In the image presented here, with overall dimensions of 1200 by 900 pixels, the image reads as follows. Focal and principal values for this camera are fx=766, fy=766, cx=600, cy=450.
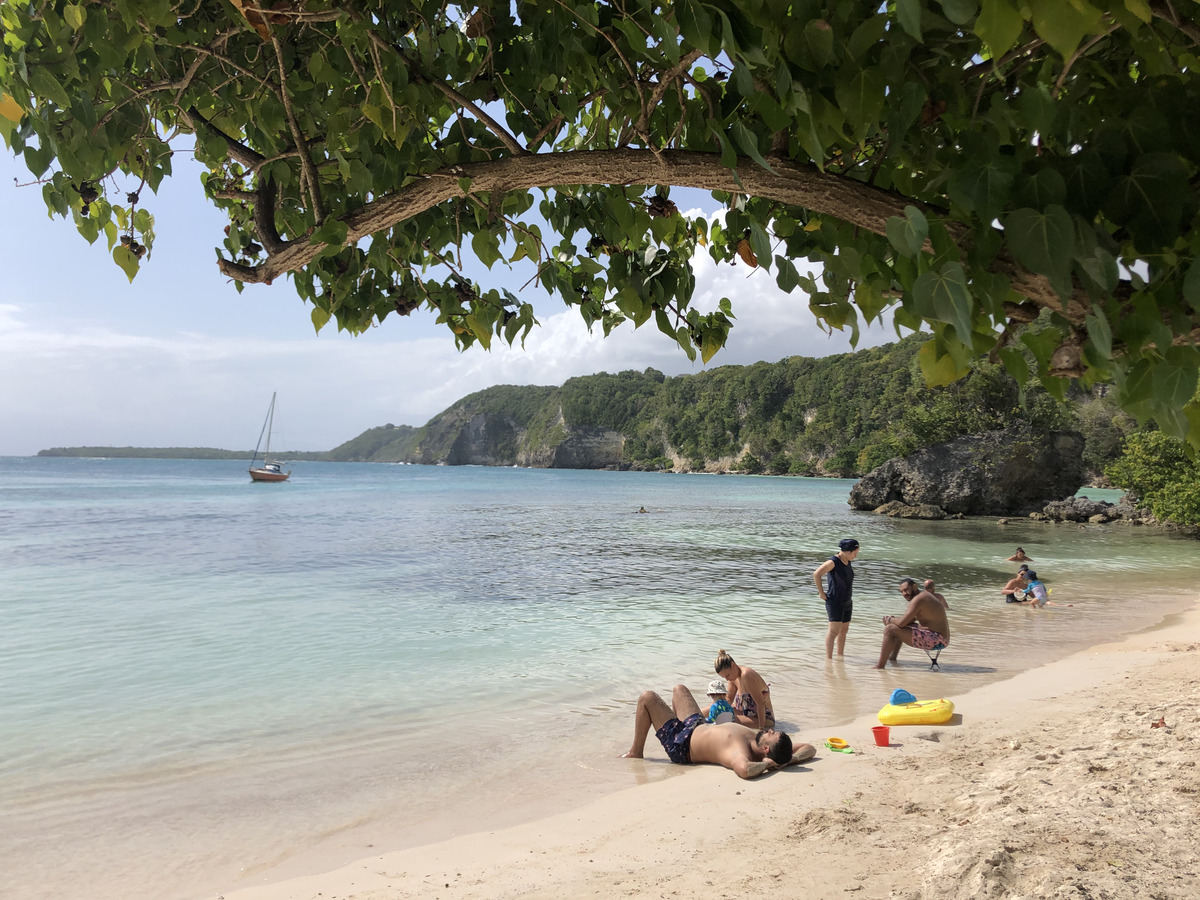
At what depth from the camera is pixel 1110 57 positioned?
2.22 m

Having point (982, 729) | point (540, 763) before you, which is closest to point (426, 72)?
point (540, 763)

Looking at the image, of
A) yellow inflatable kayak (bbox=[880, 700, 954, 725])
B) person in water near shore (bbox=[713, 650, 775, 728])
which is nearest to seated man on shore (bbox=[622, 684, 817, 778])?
person in water near shore (bbox=[713, 650, 775, 728])

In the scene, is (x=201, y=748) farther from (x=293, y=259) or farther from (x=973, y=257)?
(x=973, y=257)

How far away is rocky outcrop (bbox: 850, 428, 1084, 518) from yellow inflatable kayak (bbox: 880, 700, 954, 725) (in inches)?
1304

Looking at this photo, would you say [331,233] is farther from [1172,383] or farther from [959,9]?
[1172,383]

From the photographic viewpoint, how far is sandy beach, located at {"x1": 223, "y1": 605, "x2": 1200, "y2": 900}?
3.48 metres

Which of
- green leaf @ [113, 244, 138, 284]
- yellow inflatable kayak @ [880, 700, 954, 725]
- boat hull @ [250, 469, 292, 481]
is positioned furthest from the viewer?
boat hull @ [250, 469, 292, 481]

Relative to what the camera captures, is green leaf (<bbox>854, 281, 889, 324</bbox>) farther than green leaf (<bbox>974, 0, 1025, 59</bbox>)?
Yes

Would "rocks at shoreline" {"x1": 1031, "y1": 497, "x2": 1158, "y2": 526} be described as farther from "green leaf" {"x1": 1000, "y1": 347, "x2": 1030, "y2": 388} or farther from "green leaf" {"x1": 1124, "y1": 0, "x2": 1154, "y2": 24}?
"green leaf" {"x1": 1124, "y1": 0, "x2": 1154, "y2": 24}

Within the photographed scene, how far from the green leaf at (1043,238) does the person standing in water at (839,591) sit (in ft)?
27.0

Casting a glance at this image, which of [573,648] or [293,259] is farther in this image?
[573,648]

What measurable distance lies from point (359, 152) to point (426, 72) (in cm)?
41

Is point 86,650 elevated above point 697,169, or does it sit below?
below

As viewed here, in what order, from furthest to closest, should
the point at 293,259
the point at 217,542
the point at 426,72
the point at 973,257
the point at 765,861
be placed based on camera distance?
1. the point at 217,542
2. the point at 765,861
3. the point at 293,259
4. the point at 426,72
5. the point at 973,257
